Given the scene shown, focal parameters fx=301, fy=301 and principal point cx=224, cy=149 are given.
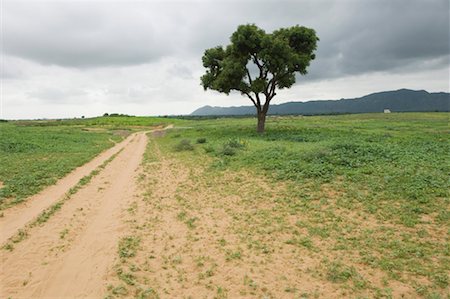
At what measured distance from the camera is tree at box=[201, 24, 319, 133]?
1303 inches

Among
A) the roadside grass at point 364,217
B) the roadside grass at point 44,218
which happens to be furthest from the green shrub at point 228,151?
the roadside grass at point 44,218

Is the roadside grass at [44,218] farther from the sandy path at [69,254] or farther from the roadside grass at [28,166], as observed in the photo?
the roadside grass at [28,166]

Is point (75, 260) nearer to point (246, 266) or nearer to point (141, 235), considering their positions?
point (141, 235)

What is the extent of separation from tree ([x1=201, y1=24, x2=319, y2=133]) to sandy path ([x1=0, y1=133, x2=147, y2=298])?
83.3ft

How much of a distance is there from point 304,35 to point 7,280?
116ft

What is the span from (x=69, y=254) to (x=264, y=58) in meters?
29.8

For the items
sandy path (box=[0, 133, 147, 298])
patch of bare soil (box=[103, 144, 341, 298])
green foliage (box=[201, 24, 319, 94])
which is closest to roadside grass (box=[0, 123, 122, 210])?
sandy path (box=[0, 133, 147, 298])

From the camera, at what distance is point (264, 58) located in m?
33.4

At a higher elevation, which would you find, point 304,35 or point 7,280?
point 304,35

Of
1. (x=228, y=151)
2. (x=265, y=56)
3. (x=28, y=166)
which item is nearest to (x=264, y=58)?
(x=265, y=56)

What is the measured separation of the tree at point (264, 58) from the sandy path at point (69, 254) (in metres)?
25.4

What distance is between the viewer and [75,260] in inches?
300

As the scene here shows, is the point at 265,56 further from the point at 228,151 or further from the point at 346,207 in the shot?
the point at 346,207

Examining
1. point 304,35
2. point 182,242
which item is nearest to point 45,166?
point 182,242
